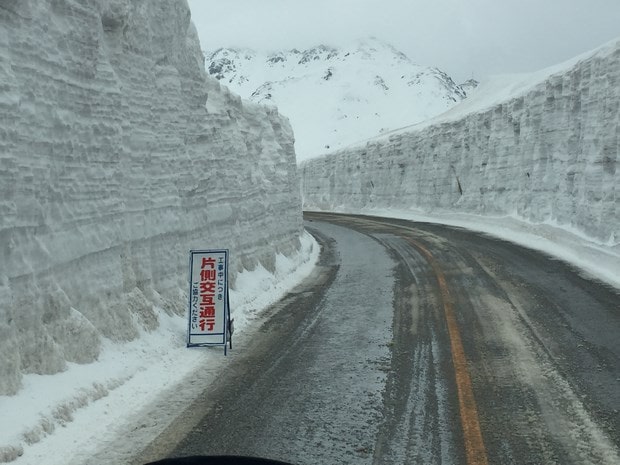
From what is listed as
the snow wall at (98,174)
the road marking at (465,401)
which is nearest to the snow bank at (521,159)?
the road marking at (465,401)

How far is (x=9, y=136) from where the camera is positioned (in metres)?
6.14

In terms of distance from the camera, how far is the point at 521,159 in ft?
83.1

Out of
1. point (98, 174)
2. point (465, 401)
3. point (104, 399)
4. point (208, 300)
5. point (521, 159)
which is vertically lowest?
point (104, 399)

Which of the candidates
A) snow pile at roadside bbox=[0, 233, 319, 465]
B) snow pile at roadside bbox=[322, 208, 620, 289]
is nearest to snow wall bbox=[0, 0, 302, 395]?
snow pile at roadside bbox=[0, 233, 319, 465]

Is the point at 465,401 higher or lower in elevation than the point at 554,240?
lower

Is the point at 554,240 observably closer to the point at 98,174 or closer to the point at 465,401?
the point at 465,401

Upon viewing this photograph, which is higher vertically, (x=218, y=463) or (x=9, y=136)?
(x=9, y=136)

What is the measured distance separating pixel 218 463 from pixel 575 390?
4.90 m

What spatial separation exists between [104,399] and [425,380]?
3.75 metres

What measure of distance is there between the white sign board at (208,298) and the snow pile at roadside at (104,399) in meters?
0.22

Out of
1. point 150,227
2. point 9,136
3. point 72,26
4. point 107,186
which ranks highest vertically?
point 72,26

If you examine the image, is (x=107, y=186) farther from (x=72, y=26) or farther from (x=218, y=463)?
(x=218, y=463)

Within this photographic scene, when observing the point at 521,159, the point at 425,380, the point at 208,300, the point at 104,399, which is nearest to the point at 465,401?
the point at 425,380

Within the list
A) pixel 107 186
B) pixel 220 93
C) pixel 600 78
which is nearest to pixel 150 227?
pixel 107 186
